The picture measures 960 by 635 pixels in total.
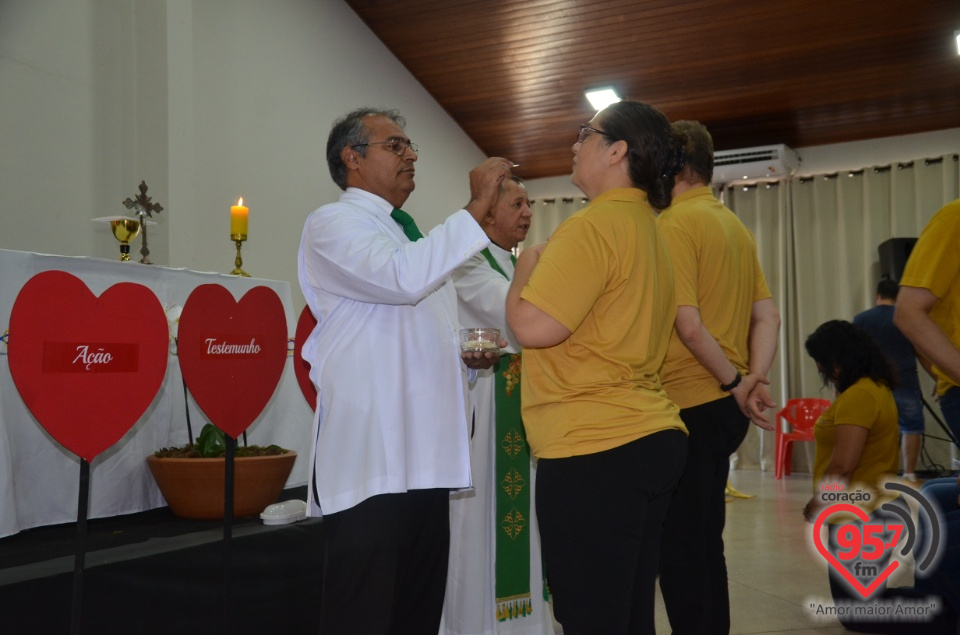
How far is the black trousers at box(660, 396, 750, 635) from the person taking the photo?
195 cm

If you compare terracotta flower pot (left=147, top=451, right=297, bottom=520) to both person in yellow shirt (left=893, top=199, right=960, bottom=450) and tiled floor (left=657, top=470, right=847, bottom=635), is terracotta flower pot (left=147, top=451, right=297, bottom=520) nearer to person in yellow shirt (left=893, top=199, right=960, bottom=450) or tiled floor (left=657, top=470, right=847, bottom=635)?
tiled floor (left=657, top=470, right=847, bottom=635)

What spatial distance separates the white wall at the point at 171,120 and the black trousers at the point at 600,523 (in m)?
3.58

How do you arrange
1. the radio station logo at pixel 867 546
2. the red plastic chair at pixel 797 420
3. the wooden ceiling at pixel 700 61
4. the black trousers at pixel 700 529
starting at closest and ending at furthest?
the black trousers at pixel 700 529, the radio station logo at pixel 867 546, the wooden ceiling at pixel 700 61, the red plastic chair at pixel 797 420

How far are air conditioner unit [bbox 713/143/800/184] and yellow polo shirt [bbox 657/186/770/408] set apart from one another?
587 cm

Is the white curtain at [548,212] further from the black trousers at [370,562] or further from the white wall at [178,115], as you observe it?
the black trousers at [370,562]

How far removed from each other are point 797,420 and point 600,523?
22.2ft

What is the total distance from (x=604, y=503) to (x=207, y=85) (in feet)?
14.7

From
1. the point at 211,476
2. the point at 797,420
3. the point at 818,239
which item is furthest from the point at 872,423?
the point at 818,239

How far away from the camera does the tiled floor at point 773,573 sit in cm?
296

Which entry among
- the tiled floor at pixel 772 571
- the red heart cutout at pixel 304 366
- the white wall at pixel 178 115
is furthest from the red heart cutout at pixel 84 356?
the white wall at pixel 178 115

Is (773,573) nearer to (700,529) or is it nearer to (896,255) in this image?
(700,529)

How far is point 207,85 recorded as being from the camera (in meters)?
5.09

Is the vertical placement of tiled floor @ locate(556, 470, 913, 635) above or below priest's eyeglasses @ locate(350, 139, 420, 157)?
below

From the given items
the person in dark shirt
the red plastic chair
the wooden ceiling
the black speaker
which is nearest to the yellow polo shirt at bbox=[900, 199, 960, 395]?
the wooden ceiling
